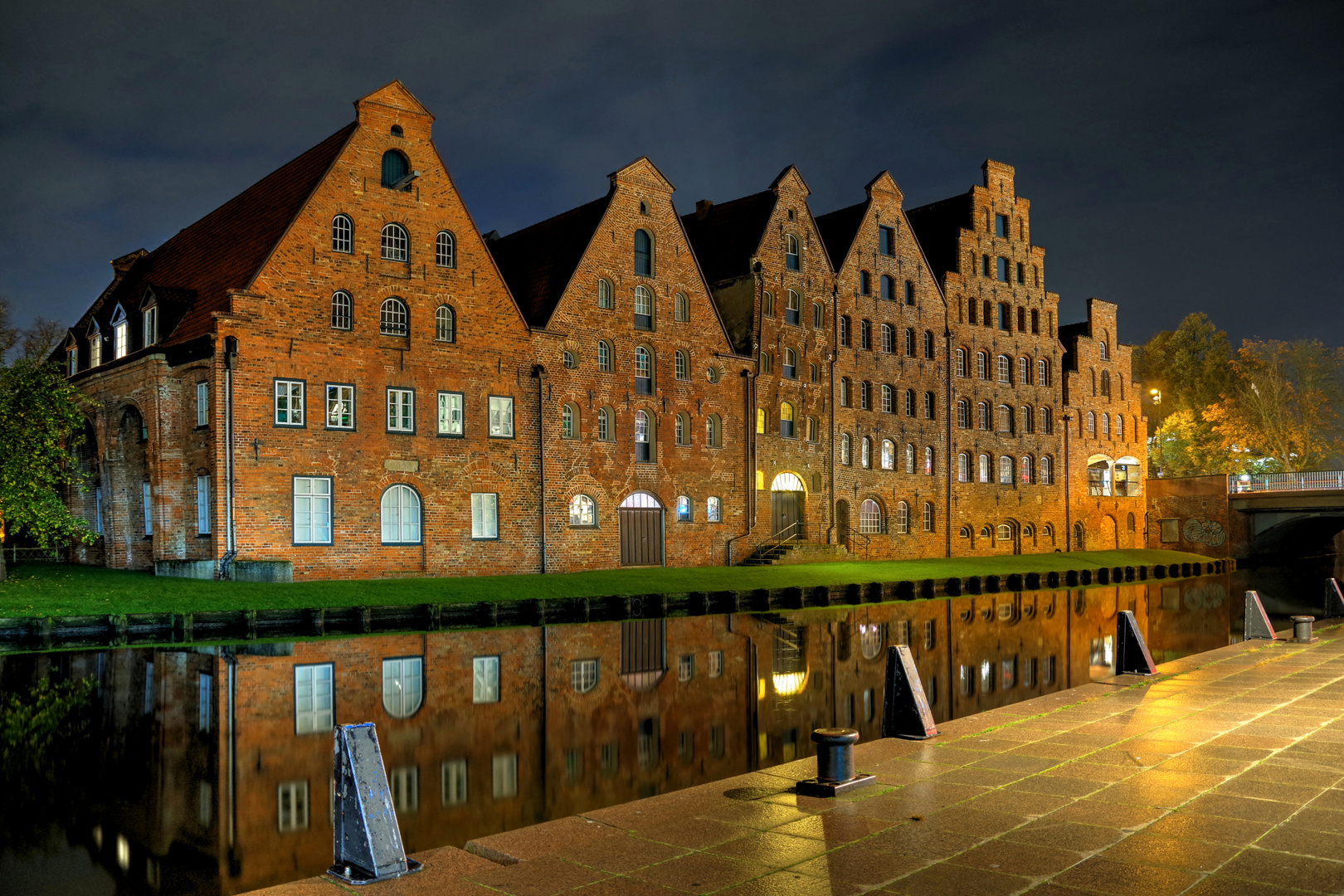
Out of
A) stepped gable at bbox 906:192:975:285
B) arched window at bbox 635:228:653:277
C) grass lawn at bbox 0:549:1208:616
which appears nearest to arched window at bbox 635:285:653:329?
arched window at bbox 635:228:653:277

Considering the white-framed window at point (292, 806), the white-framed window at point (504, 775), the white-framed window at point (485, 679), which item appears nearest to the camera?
the white-framed window at point (292, 806)

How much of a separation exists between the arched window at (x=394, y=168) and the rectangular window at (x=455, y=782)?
85.0 ft

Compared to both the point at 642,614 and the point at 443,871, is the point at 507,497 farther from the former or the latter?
the point at 443,871

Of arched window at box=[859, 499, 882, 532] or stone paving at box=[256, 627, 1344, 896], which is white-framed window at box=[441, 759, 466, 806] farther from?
arched window at box=[859, 499, 882, 532]

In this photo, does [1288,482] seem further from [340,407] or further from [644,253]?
[340,407]

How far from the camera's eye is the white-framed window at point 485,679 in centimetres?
1543

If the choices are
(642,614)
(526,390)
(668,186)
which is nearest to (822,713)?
(642,614)

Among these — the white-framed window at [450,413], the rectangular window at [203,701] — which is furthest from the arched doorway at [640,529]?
the rectangular window at [203,701]

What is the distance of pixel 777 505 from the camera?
45562mm

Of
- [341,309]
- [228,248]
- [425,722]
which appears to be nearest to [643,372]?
[341,309]

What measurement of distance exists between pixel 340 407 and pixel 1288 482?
186 ft

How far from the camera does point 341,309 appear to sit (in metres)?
32.3

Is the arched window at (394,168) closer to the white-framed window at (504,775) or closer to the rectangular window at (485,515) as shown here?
the rectangular window at (485,515)

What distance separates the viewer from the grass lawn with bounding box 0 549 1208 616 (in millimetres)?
24078
